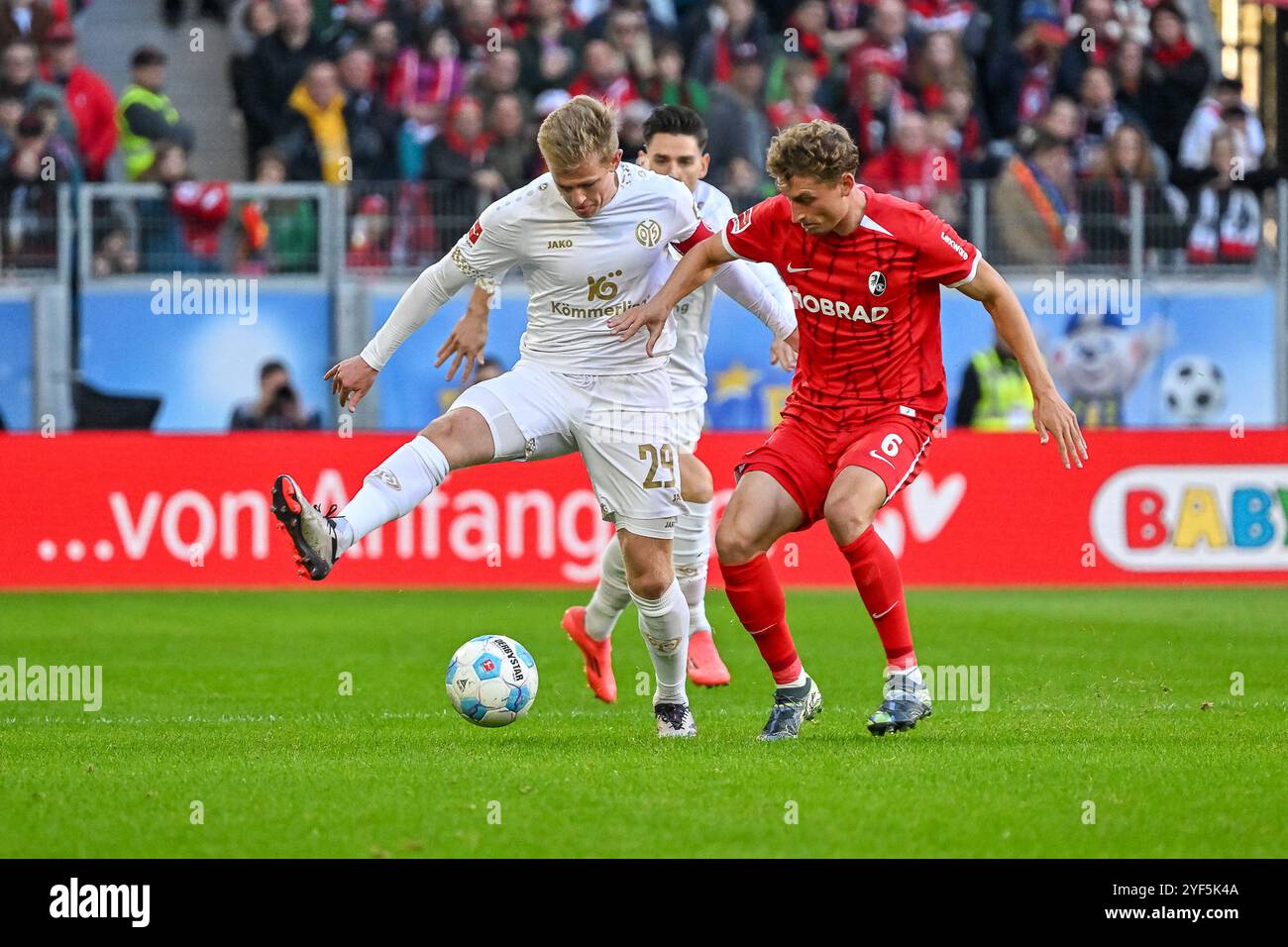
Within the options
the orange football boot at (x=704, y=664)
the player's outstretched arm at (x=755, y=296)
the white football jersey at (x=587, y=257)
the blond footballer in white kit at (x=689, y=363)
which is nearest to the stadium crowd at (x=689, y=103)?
the blond footballer in white kit at (x=689, y=363)

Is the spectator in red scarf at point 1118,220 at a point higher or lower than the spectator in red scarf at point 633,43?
lower

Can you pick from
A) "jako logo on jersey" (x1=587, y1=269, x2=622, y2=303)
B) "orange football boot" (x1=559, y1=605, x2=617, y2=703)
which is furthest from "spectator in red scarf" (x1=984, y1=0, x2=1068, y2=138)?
"jako logo on jersey" (x1=587, y1=269, x2=622, y2=303)

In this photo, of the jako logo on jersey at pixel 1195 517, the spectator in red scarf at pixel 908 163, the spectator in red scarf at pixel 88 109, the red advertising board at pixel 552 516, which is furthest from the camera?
the spectator in red scarf at pixel 908 163

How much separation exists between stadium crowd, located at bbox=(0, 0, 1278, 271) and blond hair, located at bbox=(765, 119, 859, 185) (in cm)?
861

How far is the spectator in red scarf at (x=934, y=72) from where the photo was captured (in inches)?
719

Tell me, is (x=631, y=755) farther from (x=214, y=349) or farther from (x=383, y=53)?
(x=383, y=53)

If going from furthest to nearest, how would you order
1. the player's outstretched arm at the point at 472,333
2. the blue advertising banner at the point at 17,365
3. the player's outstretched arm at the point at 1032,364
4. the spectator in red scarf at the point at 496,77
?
1. the spectator in red scarf at the point at 496,77
2. the blue advertising banner at the point at 17,365
3. the player's outstretched arm at the point at 472,333
4. the player's outstretched arm at the point at 1032,364

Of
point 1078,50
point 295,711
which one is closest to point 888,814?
point 295,711

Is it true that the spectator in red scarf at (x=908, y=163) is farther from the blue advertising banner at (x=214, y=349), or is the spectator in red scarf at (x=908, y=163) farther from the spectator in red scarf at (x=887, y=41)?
the blue advertising banner at (x=214, y=349)

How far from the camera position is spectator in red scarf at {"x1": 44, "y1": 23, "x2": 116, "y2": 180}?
16719 mm

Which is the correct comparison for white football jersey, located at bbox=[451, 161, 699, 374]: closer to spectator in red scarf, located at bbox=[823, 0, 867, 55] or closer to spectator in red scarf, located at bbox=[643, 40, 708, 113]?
spectator in red scarf, located at bbox=[643, 40, 708, 113]

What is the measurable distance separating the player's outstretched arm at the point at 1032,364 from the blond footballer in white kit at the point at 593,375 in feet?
3.77

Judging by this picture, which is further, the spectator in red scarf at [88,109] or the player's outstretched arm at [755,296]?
the spectator in red scarf at [88,109]

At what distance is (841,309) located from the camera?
7.43 meters
